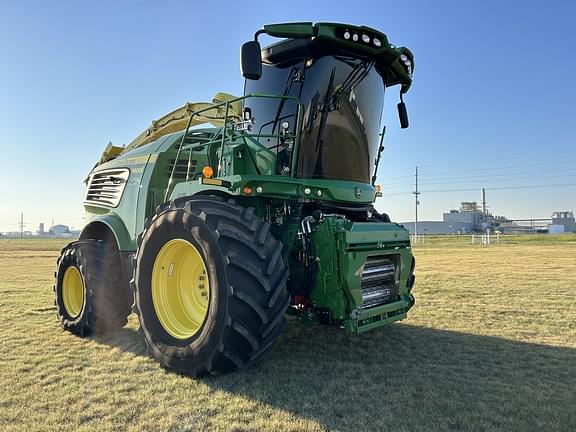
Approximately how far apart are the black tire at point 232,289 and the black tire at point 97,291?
6.53 feet

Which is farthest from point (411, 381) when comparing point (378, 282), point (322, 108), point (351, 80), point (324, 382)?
point (351, 80)

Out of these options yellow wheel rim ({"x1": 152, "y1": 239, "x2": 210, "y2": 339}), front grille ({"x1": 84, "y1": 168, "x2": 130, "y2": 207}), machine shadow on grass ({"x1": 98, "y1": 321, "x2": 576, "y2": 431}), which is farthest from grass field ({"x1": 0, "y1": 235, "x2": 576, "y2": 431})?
front grille ({"x1": 84, "y1": 168, "x2": 130, "y2": 207})

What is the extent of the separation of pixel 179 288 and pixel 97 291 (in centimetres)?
172

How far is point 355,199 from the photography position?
5.07 m

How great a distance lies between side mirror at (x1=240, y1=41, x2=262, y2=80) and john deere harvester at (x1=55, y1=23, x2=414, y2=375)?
0.04 ft

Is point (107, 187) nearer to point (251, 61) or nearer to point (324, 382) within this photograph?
point (251, 61)

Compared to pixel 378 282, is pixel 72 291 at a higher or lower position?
lower

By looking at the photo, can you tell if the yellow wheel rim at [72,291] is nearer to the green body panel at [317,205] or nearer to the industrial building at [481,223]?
the green body panel at [317,205]

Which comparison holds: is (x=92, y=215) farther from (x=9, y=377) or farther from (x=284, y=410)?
(x=284, y=410)

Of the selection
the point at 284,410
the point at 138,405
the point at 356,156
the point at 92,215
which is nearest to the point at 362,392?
the point at 284,410

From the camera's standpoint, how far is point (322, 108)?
4727 mm

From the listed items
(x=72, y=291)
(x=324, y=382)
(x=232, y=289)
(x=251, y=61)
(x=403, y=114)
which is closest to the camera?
(x=232, y=289)

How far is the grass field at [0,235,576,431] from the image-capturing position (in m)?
3.23

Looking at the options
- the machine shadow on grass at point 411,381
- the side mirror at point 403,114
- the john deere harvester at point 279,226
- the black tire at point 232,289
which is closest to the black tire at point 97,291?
the john deere harvester at point 279,226
